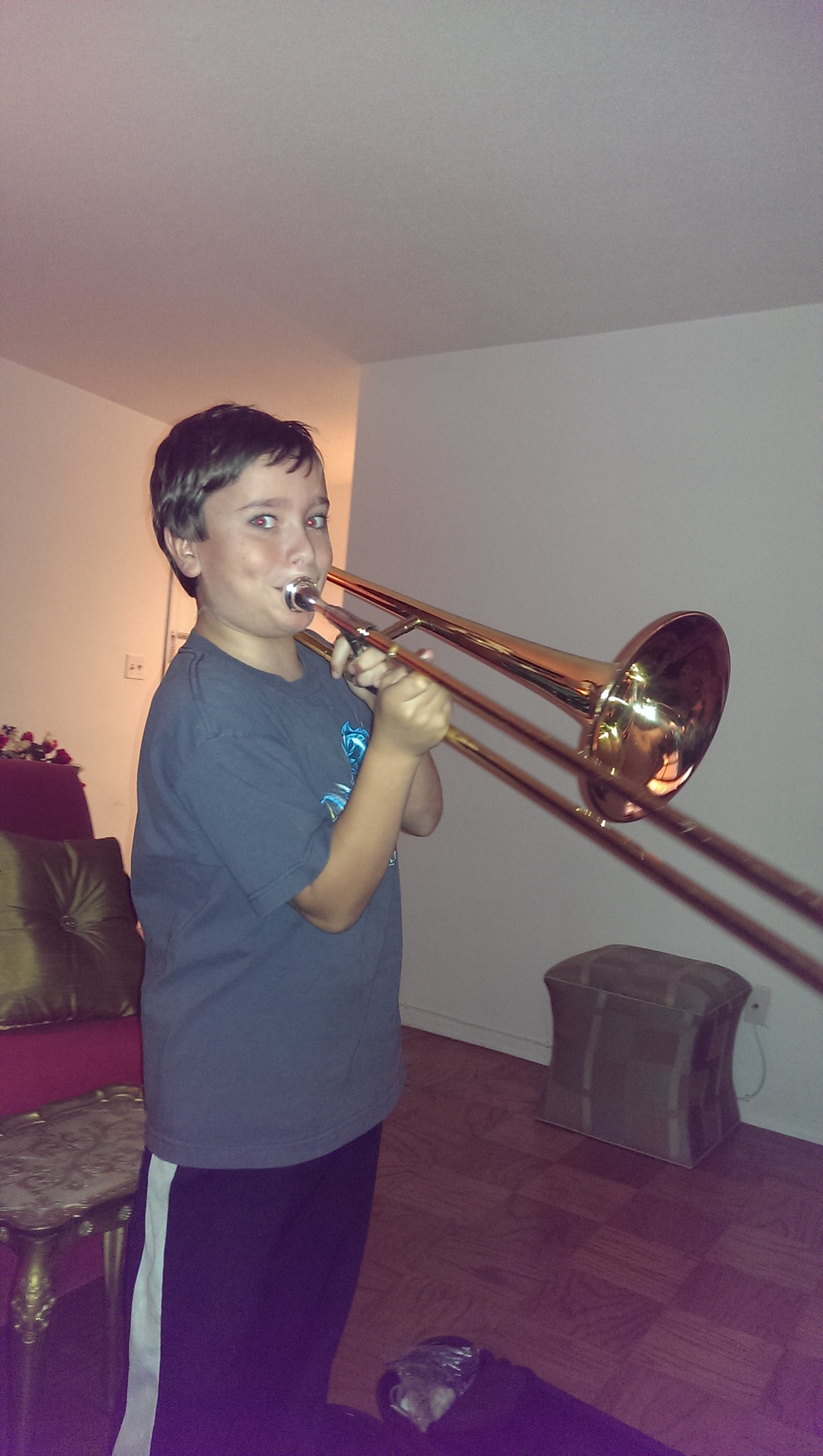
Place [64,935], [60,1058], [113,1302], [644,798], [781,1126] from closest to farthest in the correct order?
[644,798] < [113,1302] < [60,1058] < [64,935] < [781,1126]

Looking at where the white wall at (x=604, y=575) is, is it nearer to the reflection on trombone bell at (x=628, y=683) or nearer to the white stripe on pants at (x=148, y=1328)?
the reflection on trombone bell at (x=628, y=683)

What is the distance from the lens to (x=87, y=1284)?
174 cm

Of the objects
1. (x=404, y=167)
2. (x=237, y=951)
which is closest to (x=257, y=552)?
(x=237, y=951)

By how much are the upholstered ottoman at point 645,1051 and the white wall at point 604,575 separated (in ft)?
0.85

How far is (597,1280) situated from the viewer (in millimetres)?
1960

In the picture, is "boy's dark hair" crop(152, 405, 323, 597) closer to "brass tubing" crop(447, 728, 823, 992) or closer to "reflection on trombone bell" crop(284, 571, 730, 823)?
"reflection on trombone bell" crop(284, 571, 730, 823)

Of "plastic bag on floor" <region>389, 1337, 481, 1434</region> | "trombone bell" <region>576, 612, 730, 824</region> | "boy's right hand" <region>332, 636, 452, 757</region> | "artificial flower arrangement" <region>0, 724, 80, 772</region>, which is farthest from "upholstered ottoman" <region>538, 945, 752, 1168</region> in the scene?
"boy's right hand" <region>332, 636, 452, 757</region>

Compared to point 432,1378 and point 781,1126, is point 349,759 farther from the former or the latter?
point 781,1126

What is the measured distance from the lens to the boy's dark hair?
3.23 feet

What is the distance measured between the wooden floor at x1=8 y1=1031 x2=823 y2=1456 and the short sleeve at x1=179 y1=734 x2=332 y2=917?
3.32 feet

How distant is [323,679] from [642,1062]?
193 centimetres

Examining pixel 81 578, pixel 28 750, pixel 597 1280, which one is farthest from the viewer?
pixel 81 578

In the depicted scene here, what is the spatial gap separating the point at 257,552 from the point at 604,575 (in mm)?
2415

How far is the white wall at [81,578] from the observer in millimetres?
4164
